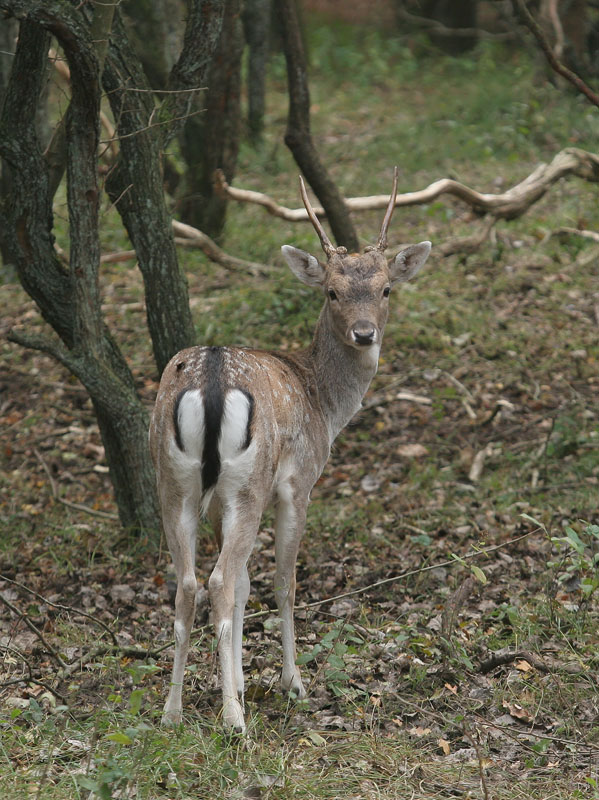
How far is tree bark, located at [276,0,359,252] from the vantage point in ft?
27.3

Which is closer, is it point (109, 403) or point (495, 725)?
point (495, 725)

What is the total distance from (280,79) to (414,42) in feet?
10.8

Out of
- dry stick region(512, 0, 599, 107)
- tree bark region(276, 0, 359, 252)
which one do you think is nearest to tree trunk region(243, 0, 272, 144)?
tree bark region(276, 0, 359, 252)

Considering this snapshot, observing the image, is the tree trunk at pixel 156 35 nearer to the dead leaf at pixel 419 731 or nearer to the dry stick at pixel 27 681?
the dry stick at pixel 27 681

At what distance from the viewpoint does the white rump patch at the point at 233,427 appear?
4188 mm

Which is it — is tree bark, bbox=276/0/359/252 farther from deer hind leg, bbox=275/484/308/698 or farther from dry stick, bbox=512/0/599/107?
deer hind leg, bbox=275/484/308/698

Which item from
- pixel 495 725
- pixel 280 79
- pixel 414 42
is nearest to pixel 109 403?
pixel 495 725

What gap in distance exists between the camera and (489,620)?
17.6 ft

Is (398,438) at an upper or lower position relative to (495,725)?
lower

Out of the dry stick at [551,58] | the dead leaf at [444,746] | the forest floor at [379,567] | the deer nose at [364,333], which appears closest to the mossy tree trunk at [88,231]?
the forest floor at [379,567]

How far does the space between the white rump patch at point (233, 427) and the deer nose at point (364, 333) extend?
3.63ft

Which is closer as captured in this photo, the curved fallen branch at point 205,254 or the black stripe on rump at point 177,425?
the black stripe on rump at point 177,425

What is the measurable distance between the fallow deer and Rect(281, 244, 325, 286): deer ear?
142mm

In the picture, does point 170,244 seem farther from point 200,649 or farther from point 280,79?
point 280,79
